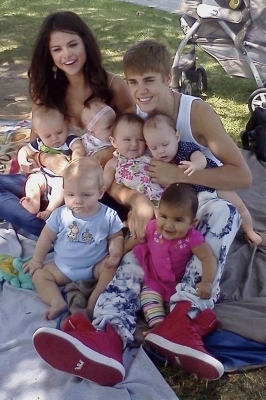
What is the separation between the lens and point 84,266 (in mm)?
2717

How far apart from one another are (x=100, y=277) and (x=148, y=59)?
1097mm

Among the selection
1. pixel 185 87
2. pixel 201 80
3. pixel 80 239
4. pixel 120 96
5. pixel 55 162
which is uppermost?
pixel 120 96

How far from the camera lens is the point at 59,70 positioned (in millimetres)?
3238

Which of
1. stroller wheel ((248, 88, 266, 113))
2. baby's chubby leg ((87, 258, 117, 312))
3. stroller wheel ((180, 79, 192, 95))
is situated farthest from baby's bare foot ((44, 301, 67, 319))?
stroller wheel ((180, 79, 192, 95))

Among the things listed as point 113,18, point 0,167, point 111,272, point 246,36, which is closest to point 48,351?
Answer: point 111,272

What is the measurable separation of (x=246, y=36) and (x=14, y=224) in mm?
3066

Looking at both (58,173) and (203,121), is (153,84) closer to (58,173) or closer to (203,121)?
(203,121)

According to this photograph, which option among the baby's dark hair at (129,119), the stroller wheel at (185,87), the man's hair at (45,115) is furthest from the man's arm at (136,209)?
the stroller wheel at (185,87)

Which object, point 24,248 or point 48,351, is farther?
point 24,248

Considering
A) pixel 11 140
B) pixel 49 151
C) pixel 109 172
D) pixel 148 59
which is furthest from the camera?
pixel 11 140

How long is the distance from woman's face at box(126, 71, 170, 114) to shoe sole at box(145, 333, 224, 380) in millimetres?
1143

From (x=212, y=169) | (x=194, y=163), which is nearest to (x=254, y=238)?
(x=212, y=169)

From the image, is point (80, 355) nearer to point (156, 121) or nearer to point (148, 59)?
point (156, 121)

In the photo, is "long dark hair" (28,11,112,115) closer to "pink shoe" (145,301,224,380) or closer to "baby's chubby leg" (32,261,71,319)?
"baby's chubby leg" (32,261,71,319)
